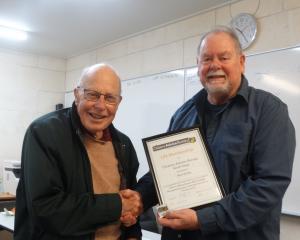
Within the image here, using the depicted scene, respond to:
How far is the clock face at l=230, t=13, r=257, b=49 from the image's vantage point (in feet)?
10.1

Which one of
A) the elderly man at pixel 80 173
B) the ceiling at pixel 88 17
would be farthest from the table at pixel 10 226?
the ceiling at pixel 88 17

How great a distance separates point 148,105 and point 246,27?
1396 mm

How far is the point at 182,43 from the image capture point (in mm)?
3750

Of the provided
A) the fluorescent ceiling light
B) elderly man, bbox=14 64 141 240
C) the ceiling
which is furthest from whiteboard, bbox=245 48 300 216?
the fluorescent ceiling light

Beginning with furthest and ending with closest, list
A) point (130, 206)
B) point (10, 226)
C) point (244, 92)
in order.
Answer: point (10, 226)
point (130, 206)
point (244, 92)

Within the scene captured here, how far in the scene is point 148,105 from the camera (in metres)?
4.04

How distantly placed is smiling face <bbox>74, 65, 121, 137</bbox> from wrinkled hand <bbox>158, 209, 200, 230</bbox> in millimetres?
485

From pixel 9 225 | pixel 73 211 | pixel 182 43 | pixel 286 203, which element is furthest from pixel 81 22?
pixel 73 211

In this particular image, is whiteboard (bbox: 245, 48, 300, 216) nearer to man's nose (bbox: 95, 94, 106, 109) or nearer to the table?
the table

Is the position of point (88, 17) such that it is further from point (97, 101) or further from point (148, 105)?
point (97, 101)

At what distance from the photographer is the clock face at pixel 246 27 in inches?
122

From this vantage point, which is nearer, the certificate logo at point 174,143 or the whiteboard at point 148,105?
the certificate logo at point 174,143

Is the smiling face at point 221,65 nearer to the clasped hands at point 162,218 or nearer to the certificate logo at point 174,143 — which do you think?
the certificate logo at point 174,143

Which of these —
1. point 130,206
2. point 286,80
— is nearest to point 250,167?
point 130,206
